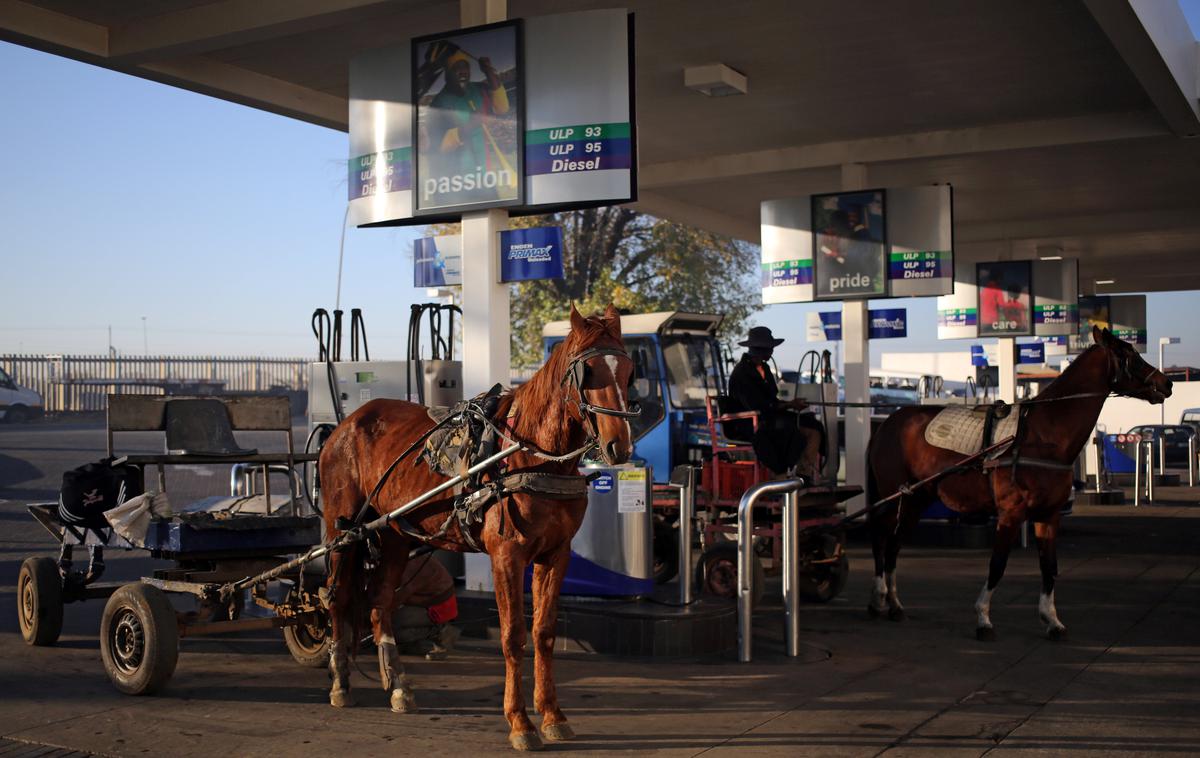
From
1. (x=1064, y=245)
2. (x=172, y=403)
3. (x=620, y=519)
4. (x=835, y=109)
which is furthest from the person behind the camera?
(x=1064, y=245)

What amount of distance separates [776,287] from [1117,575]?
6.49 meters

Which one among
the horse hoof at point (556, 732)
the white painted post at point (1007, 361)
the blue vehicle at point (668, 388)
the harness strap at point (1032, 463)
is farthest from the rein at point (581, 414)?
the white painted post at point (1007, 361)

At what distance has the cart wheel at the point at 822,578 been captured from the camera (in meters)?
12.2

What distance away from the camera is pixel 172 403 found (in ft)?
30.8

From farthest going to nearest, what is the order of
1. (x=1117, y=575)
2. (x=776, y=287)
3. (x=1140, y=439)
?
(x=1140, y=439) → (x=776, y=287) → (x=1117, y=575)

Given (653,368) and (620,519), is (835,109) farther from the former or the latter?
(620,519)

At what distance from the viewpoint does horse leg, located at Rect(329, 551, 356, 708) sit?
7.75 metres

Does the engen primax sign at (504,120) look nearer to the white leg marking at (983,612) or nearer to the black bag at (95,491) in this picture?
the black bag at (95,491)

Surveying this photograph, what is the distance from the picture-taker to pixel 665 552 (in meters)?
13.8

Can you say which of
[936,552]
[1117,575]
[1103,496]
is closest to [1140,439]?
[1103,496]

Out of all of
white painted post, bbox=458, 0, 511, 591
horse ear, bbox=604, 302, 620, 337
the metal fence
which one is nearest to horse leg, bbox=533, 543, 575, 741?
horse ear, bbox=604, 302, 620, 337

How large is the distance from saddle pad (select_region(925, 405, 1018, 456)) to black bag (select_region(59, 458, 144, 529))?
273 inches

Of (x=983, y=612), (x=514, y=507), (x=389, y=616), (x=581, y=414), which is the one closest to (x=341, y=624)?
(x=389, y=616)

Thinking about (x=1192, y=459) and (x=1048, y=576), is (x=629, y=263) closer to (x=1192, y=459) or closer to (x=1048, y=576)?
(x=1192, y=459)
